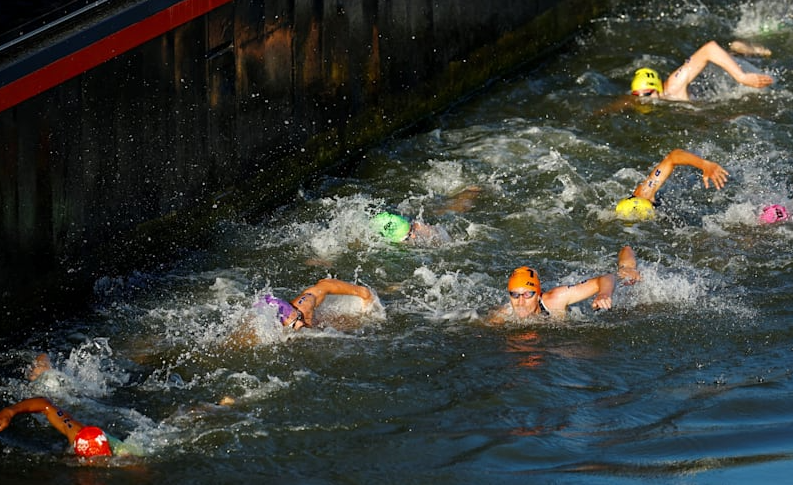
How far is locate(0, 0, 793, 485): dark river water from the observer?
9172 millimetres

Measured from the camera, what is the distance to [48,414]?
30.8 feet

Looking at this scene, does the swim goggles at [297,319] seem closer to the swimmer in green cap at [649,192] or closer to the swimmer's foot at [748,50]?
the swimmer in green cap at [649,192]

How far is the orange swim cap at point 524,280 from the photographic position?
37.2 feet

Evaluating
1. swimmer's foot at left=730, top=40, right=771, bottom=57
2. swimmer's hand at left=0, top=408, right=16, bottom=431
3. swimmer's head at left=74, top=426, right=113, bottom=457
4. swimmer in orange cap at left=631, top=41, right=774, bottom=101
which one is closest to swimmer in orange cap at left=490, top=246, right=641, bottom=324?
swimmer's head at left=74, top=426, right=113, bottom=457

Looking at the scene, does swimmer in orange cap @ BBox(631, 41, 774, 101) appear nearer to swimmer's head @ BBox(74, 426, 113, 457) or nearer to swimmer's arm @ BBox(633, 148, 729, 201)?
swimmer's arm @ BBox(633, 148, 729, 201)

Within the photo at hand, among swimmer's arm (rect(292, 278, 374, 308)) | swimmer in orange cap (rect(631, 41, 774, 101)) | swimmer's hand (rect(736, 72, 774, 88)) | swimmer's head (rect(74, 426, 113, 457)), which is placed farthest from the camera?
swimmer in orange cap (rect(631, 41, 774, 101))

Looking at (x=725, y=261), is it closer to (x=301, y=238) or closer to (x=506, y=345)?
(x=506, y=345)

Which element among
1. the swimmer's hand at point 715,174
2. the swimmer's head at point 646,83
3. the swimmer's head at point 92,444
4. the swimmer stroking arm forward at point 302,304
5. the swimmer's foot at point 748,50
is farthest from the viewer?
Answer: the swimmer's foot at point 748,50

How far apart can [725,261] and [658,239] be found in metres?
0.85

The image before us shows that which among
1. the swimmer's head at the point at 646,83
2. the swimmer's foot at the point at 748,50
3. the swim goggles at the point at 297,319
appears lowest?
the swim goggles at the point at 297,319

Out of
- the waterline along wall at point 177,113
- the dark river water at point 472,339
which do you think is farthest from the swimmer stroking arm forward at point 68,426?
the waterline along wall at point 177,113

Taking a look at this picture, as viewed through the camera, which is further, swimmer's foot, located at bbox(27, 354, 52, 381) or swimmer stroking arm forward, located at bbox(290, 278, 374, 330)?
swimmer stroking arm forward, located at bbox(290, 278, 374, 330)

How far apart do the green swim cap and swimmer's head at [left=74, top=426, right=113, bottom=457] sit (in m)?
4.76

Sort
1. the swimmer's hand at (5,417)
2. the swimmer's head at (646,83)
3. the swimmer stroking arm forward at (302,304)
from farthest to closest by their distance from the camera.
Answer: the swimmer's head at (646,83) → the swimmer stroking arm forward at (302,304) → the swimmer's hand at (5,417)
